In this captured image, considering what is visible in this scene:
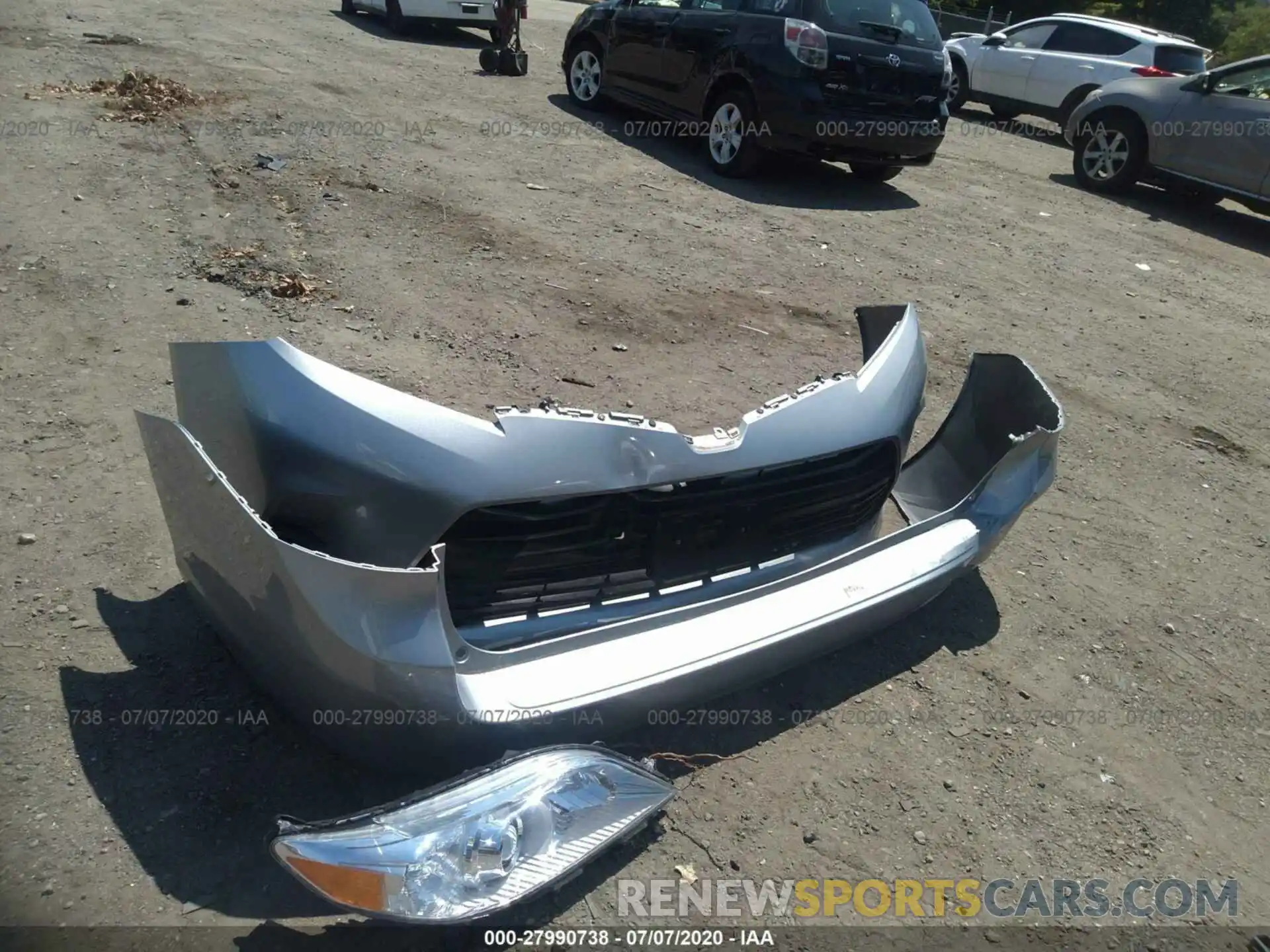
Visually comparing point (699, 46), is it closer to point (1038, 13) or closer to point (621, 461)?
point (621, 461)

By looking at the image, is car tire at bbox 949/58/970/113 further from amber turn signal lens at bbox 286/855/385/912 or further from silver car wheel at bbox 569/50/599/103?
amber turn signal lens at bbox 286/855/385/912

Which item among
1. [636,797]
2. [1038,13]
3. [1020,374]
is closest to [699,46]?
[1020,374]

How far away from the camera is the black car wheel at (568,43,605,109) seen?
10195 millimetres

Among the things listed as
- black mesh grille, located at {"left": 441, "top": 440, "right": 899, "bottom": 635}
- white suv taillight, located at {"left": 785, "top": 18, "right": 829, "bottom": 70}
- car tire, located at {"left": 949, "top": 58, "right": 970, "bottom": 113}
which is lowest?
black mesh grille, located at {"left": 441, "top": 440, "right": 899, "bottom": 635}

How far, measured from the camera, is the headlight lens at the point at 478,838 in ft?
5.85

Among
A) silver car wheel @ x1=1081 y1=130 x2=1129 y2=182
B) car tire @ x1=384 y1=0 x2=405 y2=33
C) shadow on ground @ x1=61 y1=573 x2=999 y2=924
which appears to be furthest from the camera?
car tire @ x1=384 y1=0 x2=405 y2=33

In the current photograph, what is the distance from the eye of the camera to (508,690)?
7.07 feet

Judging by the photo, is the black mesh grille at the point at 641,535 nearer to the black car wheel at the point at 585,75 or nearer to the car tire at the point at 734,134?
the car tire at the point at 734,134

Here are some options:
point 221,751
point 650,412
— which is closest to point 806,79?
point 650,412

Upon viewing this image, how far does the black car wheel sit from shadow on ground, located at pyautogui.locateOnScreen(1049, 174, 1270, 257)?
17.4 ft

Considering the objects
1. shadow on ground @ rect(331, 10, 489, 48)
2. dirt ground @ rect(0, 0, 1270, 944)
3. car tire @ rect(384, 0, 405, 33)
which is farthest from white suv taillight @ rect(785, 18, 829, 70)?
car tire @ rect(384, 0, 405, 33)

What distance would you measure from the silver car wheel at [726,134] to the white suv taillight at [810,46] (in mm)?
704

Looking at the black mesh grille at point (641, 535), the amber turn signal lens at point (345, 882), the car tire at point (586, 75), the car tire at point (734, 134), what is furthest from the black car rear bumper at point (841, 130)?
the amber turn signal lens at point (345, 882)

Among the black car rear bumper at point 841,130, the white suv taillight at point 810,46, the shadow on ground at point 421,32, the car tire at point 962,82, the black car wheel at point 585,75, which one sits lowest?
the black car rear bumper at point 841,130
